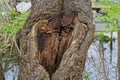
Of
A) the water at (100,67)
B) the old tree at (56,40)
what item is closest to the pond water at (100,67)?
the water at (100,67)

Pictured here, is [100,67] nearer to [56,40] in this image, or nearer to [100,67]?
[100,67]

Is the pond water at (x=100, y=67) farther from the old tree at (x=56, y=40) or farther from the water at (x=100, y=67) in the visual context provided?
the old tree at (x=56, y=40)

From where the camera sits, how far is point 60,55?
7.70ft

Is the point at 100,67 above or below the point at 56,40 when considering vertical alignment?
below

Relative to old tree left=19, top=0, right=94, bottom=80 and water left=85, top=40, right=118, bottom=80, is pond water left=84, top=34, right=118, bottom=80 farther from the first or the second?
old tree left=19, top=0, right=94, bottom=80

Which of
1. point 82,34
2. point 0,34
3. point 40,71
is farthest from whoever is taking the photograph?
point 0,34

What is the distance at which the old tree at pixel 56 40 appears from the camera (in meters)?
2.21

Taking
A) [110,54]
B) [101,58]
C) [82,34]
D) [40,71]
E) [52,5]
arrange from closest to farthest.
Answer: [40,71], [82,34], [52,5], [101,58], [110,54]

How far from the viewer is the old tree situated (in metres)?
2.21

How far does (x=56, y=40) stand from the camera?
7.84 feet

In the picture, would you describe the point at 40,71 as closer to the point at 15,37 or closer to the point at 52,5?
the point at 52,5

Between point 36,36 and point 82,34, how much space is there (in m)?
0.35

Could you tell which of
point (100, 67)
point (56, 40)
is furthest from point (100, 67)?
point (56, 40)

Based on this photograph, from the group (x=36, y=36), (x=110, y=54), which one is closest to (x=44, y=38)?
(x=36, y=36)
